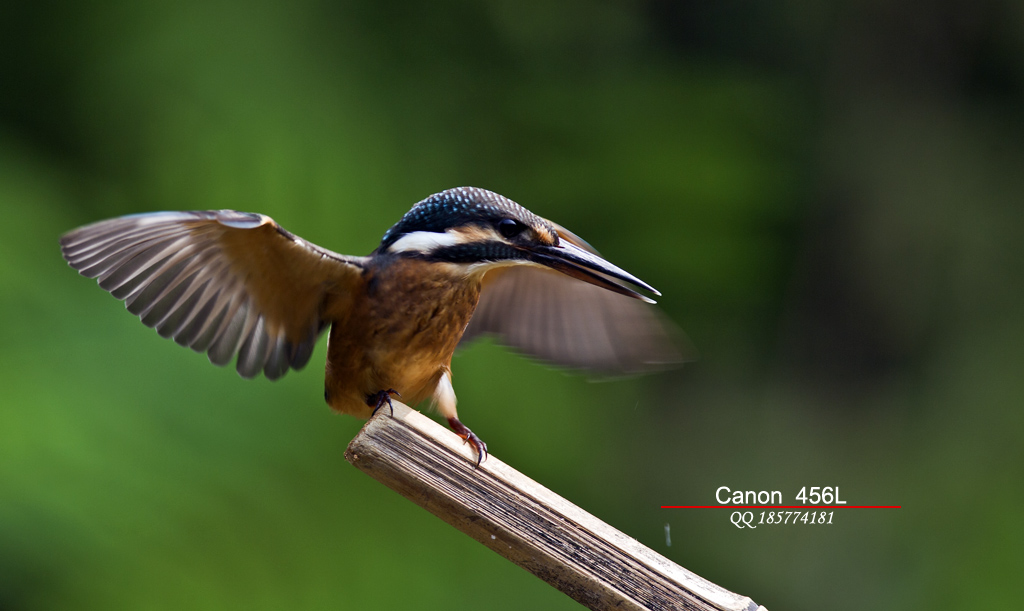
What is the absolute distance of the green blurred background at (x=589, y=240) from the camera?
207 centimetres

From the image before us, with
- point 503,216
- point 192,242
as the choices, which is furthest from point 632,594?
point 192,242

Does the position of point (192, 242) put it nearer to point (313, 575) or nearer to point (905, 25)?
point (313, 575)

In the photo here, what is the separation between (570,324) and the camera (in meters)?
1.76

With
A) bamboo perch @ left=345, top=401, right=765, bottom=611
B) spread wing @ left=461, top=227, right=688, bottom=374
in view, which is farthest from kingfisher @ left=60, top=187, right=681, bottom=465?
Result: spread wing @ left=461, top=227, right=688, bottom=374

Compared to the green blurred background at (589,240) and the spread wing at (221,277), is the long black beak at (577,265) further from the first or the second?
the green blurred background at (589,240)

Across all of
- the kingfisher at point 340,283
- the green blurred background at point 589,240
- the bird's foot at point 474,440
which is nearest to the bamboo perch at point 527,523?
the bird's foot at point 474,440

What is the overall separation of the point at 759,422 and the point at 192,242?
79.8 inches

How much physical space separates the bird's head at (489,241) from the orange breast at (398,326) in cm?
3

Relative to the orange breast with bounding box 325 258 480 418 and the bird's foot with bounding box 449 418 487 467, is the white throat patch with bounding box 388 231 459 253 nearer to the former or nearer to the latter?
the orange breast with bounding box 325 258 480 418

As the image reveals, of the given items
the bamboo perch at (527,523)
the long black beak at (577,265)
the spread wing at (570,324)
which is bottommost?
the bamboo perch at (527,523)

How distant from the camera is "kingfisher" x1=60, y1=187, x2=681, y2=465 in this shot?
1.26 metres

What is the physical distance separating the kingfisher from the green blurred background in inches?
28.9

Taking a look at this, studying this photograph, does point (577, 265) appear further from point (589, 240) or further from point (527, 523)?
point (589, 240)

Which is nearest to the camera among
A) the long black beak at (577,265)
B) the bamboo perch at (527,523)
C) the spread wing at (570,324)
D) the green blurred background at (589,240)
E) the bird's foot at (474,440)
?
the bamboo perch at (527,523)
